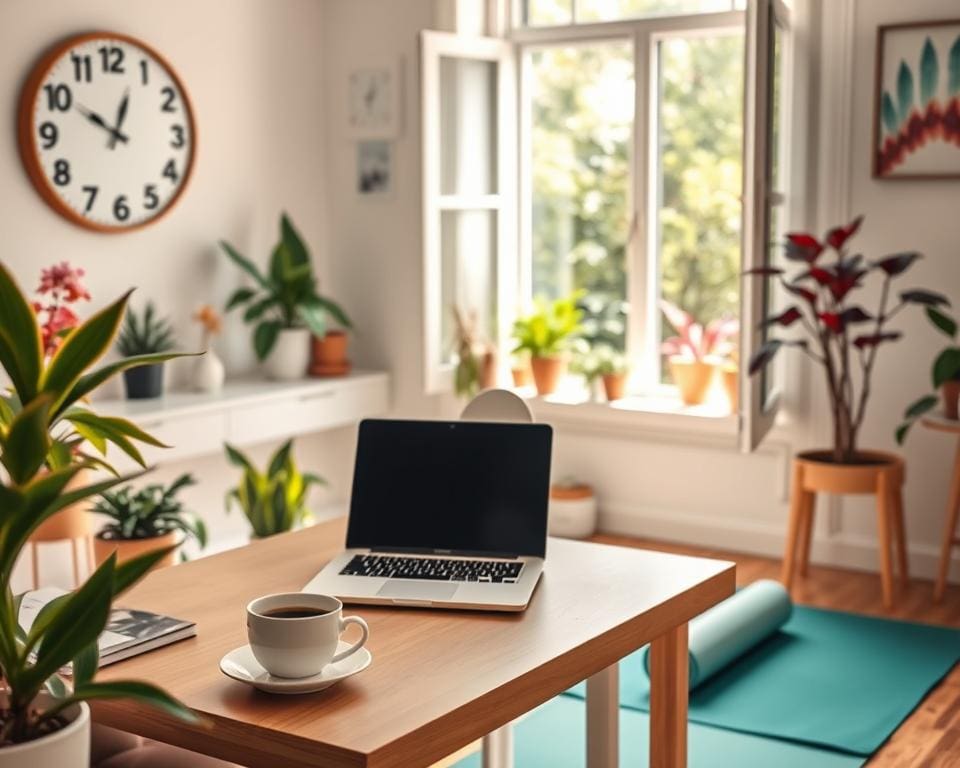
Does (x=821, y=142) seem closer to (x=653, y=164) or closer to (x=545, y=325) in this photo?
(x=653, y=164)

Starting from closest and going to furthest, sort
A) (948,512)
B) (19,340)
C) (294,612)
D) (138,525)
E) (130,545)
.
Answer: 1. (19,340)
2. (294,612)
3. (130,545)
4. (138,525)
5. (948,512)

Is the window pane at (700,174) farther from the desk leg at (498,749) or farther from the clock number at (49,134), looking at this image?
the desk leg at (498,749)

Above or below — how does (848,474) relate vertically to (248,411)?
below

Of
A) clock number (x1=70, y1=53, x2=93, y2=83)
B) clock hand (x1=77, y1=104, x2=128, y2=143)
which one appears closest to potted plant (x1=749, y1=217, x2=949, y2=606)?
clock hand (x1=77, y1=104, x2=128, y2=143)

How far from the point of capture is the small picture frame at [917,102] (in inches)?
182

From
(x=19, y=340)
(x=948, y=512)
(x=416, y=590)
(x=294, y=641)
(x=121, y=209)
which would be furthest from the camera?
(x=121, y=209)

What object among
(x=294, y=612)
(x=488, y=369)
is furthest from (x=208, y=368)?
(x=294, y=612)

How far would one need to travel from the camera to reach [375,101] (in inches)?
228

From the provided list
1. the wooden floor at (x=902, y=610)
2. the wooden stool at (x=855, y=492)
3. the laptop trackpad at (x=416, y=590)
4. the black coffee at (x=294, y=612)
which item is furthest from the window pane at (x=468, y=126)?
the black coffee at (x=294, y=612)

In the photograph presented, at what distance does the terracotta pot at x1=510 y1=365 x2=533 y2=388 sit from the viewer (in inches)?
230

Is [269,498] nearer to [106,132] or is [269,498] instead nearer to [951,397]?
[106,132]

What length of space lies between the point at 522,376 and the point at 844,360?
172cm

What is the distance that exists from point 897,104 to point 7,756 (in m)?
4.19

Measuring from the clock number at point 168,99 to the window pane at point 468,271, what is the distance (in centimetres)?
115
